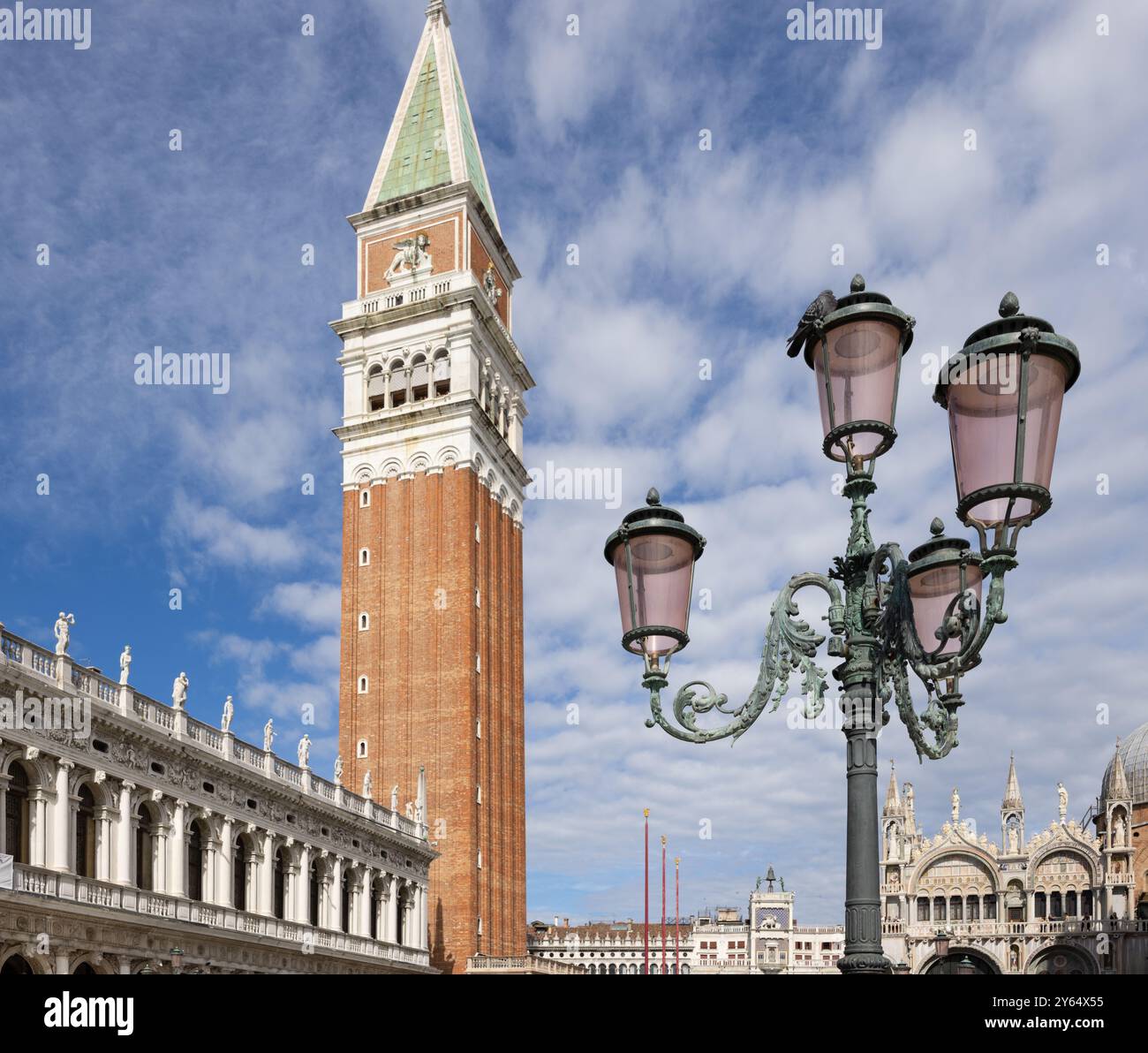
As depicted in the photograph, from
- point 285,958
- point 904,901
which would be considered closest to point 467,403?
point 285,958

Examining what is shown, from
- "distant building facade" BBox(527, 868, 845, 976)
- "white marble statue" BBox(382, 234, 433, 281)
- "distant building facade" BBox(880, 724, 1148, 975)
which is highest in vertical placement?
"white marble statue" BBox(382, 234, 433, 281)

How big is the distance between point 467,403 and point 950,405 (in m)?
51.6

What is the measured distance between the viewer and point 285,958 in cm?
3606

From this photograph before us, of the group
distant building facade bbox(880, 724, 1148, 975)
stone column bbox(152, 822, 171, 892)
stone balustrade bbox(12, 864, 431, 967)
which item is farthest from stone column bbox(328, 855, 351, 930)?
distant building facade bbox(880, 724, 1148, 975)

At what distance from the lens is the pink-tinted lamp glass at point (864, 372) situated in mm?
7734

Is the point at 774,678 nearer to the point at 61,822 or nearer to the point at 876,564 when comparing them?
the point at 876,564

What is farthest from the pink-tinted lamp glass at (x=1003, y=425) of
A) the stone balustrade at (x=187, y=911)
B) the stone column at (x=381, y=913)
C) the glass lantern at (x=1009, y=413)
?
the stone column at (x=381, y=913)

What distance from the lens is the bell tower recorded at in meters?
54.7

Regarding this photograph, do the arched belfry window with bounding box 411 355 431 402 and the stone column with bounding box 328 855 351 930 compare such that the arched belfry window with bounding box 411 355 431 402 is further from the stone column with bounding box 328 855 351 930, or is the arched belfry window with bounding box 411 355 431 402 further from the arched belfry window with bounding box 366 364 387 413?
the stone column with bounding box 328 855 351 930

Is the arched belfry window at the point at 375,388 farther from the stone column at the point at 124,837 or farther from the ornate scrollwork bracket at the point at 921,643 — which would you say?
the ornate scrollwork bracket at the point at 921,643

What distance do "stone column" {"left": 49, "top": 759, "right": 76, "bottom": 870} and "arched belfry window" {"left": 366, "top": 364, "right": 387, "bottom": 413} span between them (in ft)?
117

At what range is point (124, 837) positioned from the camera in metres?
28.4
